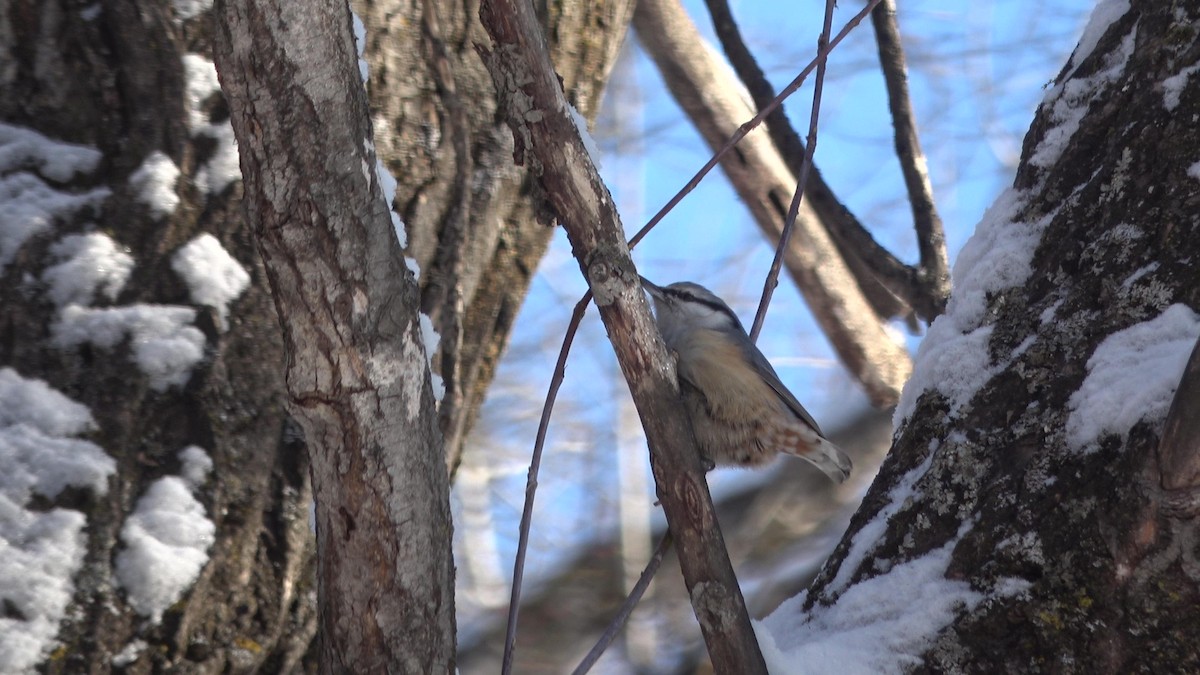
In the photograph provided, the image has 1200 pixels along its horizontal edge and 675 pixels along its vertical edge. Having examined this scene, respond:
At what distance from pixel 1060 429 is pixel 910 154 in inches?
85.5

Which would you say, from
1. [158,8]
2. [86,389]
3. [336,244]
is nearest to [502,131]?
[158,8]

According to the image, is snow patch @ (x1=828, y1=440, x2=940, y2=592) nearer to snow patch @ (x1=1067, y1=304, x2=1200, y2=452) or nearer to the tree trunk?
snow patch @ (x1=1067, y1=304, x2=1200, y2=452)

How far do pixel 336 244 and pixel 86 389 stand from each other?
80 cm

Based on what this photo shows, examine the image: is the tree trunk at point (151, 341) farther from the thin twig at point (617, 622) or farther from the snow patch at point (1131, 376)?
the snow patch at point (1131, 376)

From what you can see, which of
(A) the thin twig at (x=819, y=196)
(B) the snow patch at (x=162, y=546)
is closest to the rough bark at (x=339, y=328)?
(B) the snow patch at (x=162, y=546)

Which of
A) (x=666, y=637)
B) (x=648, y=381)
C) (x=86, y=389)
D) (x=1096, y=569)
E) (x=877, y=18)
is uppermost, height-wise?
(x=877, y=18)

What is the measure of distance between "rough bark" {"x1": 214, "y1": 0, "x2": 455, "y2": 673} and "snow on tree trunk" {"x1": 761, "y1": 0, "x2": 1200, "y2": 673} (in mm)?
486

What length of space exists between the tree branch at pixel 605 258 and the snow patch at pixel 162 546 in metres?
0.69

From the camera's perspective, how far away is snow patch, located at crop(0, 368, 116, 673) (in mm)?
1681

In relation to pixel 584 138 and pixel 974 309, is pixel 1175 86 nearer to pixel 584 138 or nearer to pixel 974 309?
pixel 974 309

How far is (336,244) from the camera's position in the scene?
1322 mm

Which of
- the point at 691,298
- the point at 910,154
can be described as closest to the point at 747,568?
the point at 910,154

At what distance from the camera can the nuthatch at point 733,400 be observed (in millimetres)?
2160

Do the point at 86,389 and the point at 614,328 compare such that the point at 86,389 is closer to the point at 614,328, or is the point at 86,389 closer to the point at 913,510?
the point at 614,328
